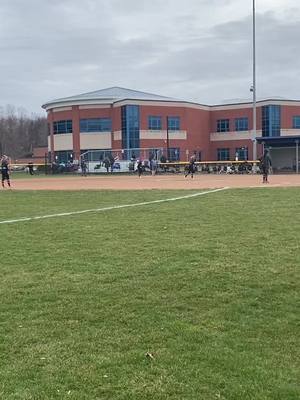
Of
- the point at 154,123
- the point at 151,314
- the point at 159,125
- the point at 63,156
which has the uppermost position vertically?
the point at 154,123

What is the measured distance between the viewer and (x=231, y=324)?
5.73 meters

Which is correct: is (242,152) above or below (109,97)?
below

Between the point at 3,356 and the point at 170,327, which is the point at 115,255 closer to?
the point at 170,327

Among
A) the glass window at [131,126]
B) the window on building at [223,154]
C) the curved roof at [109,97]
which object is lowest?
the window on building at [223,154]

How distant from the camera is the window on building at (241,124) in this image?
3287 inches

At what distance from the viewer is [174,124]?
8044cm

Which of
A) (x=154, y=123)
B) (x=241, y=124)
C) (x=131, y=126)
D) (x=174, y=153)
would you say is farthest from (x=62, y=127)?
(x=241, y=124)

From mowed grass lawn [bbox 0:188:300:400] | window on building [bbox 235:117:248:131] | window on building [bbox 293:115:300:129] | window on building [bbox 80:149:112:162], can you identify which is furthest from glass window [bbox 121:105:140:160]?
mowed grass lawn [bbox 0:188:300:400]

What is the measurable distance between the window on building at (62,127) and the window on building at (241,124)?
23.7 m

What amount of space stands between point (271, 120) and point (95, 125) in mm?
A: 24140

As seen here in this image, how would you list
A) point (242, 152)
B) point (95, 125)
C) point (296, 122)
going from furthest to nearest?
point (242, 152) < point (296, 122) < point (95, 125)

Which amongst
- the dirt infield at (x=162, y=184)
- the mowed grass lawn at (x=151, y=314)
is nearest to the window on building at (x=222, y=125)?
the dirt infield at (x=162, y=184)

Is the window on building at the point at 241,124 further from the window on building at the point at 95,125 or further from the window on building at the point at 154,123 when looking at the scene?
the window on building at the point at 95,125

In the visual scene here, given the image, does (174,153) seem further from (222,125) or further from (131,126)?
(222,125)
